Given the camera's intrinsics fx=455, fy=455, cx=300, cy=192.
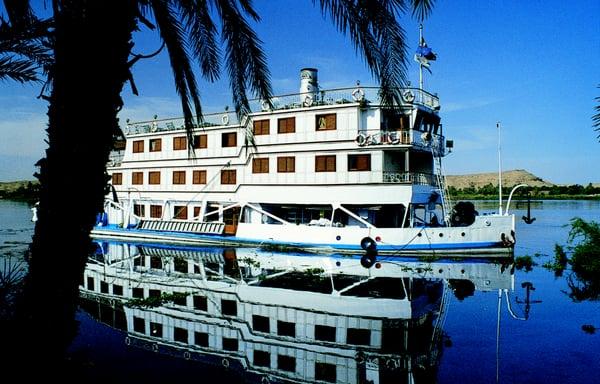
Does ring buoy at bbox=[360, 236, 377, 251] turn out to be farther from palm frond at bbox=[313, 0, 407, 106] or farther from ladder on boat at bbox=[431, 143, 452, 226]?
palm frond at bbox=[313, 0, 407, 106]

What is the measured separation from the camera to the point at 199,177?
32.5 metres

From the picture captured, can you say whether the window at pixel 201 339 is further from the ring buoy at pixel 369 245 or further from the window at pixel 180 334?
the ring buoy at pixel 369 245

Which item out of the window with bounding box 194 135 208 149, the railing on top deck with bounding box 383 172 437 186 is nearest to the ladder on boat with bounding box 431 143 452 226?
the railing on top deck with bounding box 383 172 437 186

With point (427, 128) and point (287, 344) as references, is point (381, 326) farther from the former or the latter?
point (427, 128)

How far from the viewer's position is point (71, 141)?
184 inches

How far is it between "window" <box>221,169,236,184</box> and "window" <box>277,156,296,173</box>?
4017mm

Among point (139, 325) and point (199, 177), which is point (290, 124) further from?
point (139, 325)

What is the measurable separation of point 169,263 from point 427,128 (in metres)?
16.9

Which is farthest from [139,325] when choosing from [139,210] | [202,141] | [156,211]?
[139,210]

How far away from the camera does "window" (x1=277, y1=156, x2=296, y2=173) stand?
28109 millimetres

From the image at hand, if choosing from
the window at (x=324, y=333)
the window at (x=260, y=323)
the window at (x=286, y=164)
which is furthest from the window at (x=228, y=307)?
the window at (x=286, y=164)

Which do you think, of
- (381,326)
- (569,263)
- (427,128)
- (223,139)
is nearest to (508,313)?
(381,326)

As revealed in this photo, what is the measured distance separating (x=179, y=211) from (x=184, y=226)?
2874mm

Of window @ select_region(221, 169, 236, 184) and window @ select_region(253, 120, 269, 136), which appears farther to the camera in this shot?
window @ select_region(221, 169, 236, 184)
